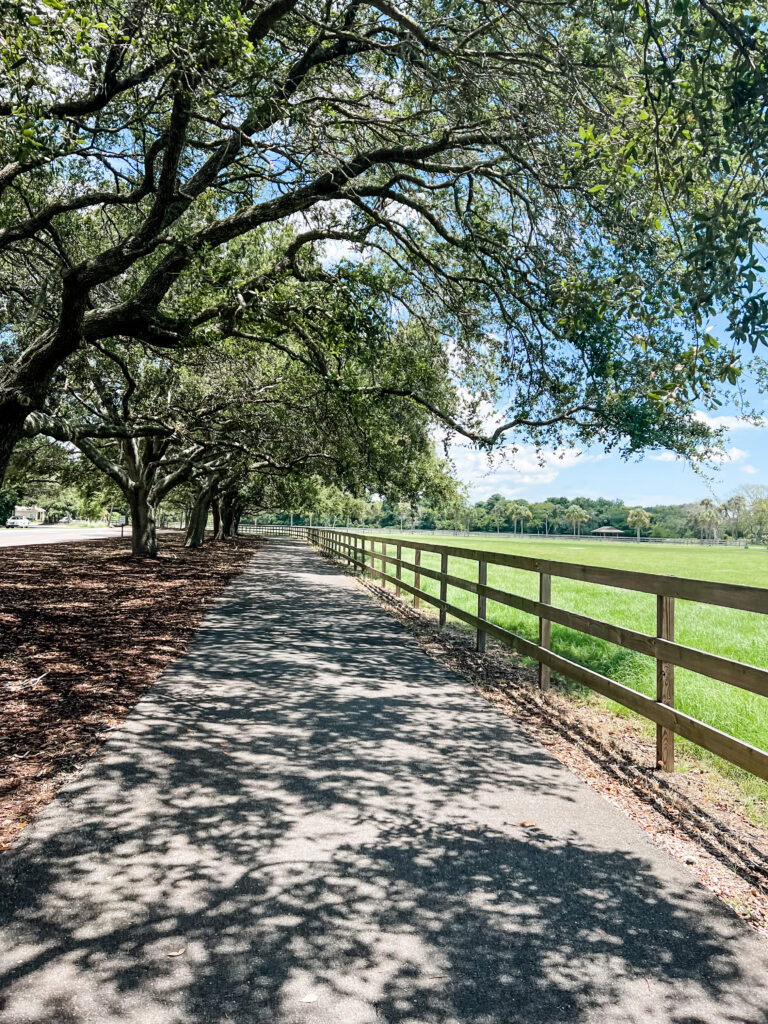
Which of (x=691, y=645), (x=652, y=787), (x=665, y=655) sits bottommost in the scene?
(x=691, y=645)

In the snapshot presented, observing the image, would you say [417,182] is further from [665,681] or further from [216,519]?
[216,519]

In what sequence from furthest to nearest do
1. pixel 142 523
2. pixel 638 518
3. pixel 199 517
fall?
pixel 638 518 → pixel 199 517 → pixel 142 523

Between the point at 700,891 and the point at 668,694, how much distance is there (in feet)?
5.03

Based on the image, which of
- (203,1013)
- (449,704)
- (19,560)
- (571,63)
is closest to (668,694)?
(449,704)

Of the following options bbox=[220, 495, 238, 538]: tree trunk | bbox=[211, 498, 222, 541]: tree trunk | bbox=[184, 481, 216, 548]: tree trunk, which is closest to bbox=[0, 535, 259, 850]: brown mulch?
bbox=[184, 481, 216, 548]: tree trunk

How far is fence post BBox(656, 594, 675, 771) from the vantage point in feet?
14.6

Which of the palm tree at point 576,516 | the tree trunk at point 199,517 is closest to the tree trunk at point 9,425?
the tree trunk at point 199,517

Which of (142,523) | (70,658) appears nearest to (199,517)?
(142,523)

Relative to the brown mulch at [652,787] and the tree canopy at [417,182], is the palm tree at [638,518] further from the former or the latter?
the brown mulch at [652,787]

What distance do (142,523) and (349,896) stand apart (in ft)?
69.3

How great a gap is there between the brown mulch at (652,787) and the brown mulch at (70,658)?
10.9 ft

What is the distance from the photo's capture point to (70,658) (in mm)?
7516

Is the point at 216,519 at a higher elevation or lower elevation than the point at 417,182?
lower

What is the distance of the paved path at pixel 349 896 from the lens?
7.50 ft
